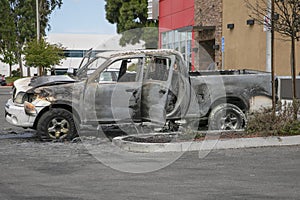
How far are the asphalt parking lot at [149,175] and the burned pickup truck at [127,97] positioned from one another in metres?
0.95

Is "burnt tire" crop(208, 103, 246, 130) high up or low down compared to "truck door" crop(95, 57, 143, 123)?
down

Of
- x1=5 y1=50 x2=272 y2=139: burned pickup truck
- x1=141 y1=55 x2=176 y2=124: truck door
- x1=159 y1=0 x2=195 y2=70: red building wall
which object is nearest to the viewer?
x1=141 y1=55 x2=176 y2=124: truck door

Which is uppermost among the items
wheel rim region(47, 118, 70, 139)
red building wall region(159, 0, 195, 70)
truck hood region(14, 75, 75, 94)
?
red building wall region(159, 0, 195, 70)

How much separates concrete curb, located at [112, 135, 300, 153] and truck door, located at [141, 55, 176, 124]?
1031 millimetres

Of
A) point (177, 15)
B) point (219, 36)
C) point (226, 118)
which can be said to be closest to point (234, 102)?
point (226, 118)

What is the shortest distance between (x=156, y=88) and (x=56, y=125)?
2212 mm

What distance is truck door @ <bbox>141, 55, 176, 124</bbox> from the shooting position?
1190 centimetres

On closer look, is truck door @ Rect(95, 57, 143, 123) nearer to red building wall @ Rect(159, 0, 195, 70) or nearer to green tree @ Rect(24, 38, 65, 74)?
red building wall @ Rect(159, 0, 195, 70)

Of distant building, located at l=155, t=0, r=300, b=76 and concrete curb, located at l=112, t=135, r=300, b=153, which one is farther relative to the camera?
distant building, located at l=155, t=0, r=300, b=76

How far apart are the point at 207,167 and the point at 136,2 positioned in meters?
47.5

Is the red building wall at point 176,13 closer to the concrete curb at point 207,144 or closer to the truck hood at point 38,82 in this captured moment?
the truck hood at point 38,82

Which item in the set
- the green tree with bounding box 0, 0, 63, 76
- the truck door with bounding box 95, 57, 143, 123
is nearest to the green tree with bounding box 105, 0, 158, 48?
the green tree with bounding box 0, 0, 63, 76

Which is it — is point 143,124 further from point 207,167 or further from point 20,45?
point 20,45

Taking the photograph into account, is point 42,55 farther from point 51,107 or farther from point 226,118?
point 226,118
